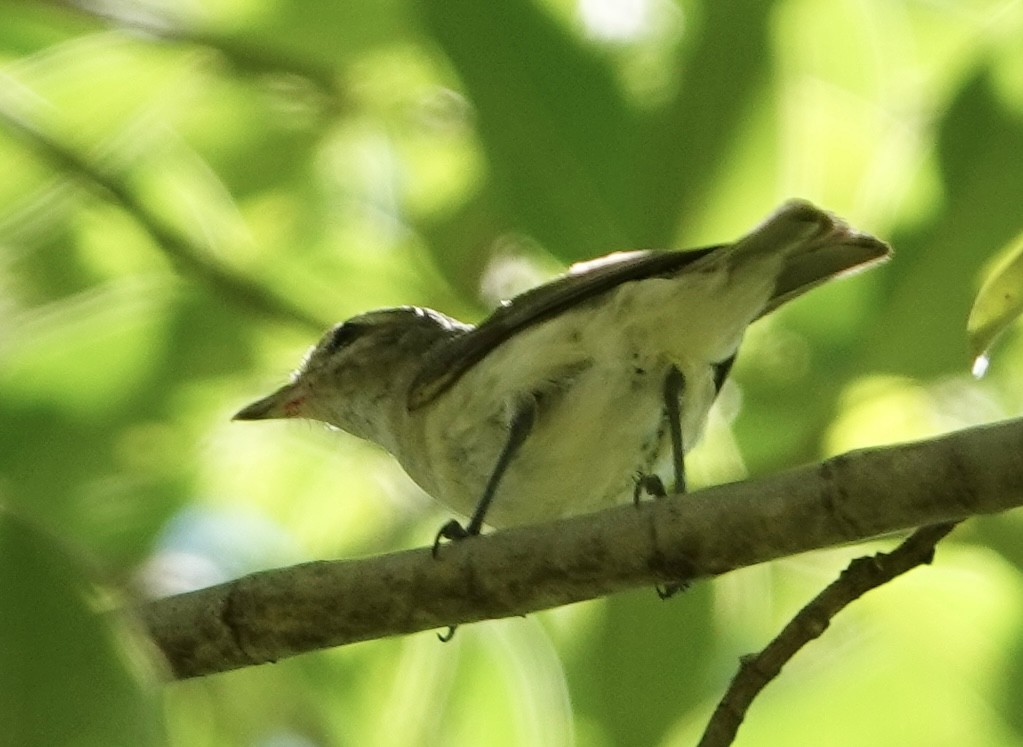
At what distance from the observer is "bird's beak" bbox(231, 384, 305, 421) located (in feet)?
10.7

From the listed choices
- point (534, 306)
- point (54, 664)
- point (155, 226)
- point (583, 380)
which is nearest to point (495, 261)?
point (534, 306)

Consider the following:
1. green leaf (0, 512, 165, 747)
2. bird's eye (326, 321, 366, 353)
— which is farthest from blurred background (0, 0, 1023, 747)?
green leaf (0, 512, 165, 747)

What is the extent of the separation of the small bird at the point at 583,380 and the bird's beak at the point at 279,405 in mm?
340

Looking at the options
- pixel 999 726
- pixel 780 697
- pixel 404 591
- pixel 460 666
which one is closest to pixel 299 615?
pixel 404 591

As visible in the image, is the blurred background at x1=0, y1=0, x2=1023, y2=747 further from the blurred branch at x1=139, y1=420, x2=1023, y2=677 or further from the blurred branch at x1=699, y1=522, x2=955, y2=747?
the blurred branch at x1=699, y1=522, x2=955, y2=747

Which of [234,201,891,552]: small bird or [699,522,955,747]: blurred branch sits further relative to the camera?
[234,201,891,552]: small bird

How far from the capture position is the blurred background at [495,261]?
7.19ft

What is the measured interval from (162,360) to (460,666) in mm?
741

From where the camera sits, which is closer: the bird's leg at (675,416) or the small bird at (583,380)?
the bird's leg at (675,416)

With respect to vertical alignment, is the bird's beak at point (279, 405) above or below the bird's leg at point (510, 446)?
below

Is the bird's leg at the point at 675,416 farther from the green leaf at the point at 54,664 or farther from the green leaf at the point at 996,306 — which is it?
the green leaf at the point at 54,664

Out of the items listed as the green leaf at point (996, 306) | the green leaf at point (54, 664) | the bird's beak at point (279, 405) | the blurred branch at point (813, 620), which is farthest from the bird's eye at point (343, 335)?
the green leaf at point (54, 664)

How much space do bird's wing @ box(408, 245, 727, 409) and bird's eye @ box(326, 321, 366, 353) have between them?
176 mm

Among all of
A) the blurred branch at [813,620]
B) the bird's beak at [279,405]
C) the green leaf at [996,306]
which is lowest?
the bird's beak at [279,405]
